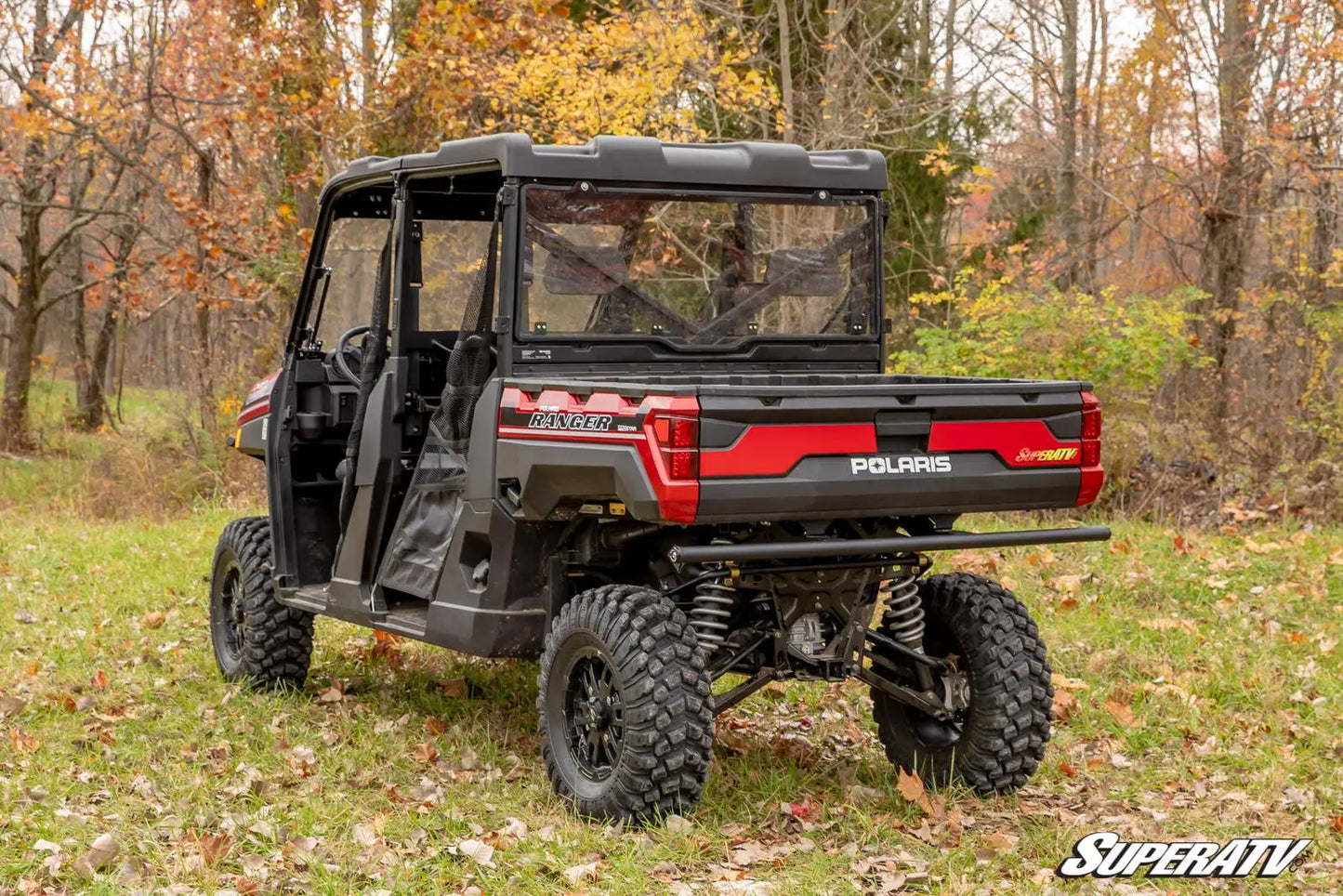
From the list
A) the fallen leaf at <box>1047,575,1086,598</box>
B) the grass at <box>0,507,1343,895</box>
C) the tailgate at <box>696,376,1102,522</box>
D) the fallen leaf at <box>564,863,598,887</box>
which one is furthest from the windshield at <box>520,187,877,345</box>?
the fallen leaf at <box>1047,575,1086,598</box>

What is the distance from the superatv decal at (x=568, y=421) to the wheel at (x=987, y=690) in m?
1.58

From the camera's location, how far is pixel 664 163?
569cm

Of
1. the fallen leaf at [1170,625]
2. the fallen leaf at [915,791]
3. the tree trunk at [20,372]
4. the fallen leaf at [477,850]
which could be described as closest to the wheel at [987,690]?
the fallen leaf at [915,791]

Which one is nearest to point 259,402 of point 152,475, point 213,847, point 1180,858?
point 213,847

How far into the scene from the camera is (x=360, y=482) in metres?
6.34

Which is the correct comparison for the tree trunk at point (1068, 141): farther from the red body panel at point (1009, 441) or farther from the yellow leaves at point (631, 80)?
the red body panel at point (1009, 441)

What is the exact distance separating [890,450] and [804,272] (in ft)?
4.56

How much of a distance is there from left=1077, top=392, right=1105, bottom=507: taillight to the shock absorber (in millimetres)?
1293

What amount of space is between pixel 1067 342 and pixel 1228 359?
474cm

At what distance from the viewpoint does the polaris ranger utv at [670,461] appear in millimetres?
4855

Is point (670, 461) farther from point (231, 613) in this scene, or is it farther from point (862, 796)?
point (231, 613)

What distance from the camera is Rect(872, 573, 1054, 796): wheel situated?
17.7 feet

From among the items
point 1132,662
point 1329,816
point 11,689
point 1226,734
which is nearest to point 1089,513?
Answer: point 1132,662

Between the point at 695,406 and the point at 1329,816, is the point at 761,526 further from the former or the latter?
the point at 1329,816
